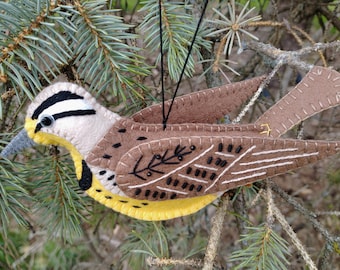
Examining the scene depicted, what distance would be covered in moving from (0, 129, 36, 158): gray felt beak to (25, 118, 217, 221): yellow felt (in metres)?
0.01

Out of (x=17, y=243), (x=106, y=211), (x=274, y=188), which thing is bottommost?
(x=17, y=243)

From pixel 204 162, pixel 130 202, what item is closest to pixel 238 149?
pixel 204 162

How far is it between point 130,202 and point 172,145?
98mm

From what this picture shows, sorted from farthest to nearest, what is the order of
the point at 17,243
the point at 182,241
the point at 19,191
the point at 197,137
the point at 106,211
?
the point at 17,243 < the point at 182,241 < the point at 106,211 < the point at 19,191 < the point at 197,137

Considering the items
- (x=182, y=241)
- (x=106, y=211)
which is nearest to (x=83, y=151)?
(x=106, y=211)

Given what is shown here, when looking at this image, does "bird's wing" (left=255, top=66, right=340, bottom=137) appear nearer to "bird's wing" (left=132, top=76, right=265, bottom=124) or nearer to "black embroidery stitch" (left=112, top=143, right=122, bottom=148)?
"bird's wing" (left=132, top=76, right=265, bottom=124)

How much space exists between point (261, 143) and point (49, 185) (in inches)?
11.4

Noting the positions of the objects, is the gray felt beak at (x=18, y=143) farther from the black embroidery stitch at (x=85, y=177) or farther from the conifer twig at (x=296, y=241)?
the conifer twig at (x=296, y=241)

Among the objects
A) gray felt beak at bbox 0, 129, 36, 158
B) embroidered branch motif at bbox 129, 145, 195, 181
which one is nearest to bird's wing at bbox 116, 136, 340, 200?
embroidered branch motif at bbox 129, 145, 195, 181

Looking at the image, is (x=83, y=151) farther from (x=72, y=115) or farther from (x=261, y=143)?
(x=261, y=143)

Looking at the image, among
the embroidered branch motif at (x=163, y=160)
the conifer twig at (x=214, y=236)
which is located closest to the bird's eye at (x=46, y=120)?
the embroidered branch motif at (x=163, y=160)

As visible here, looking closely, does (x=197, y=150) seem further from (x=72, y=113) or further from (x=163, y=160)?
(x=72, y=113)

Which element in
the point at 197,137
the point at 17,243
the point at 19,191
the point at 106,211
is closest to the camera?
the point at 197,137

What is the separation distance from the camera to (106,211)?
90 centimetres
